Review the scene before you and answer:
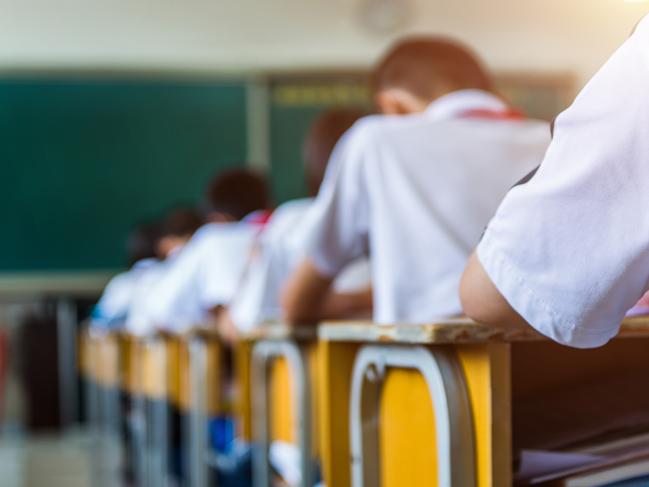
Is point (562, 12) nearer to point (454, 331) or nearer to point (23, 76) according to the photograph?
point (454, 331)

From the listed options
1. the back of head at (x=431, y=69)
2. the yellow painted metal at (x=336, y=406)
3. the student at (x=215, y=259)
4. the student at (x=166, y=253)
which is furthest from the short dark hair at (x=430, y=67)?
the student at (x=166, y=253)

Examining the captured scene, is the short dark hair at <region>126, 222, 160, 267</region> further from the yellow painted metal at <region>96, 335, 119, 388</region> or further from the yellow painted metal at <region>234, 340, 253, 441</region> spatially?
the yellow painted metal at <region>234, 340, 253, 441</region>

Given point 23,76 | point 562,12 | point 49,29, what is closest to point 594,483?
point 562,12

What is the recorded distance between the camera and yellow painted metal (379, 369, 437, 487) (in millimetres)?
1060

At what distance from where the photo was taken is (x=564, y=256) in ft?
2.61

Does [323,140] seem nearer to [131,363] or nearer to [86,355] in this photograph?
[131,363]

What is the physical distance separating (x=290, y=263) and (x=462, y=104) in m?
0.90

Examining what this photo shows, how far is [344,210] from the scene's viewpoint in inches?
68.3

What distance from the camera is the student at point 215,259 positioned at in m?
3.26

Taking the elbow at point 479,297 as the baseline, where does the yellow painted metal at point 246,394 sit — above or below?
below

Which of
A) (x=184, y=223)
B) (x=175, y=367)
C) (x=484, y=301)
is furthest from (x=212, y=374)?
(x=184, y=223)

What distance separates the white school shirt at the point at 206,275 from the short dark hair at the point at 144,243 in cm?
215

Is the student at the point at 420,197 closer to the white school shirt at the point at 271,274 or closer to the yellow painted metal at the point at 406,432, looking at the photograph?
the yellow painted metal at the point at 406,432

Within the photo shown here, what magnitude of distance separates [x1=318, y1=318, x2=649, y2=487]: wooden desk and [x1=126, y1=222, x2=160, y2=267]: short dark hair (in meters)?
4.60
